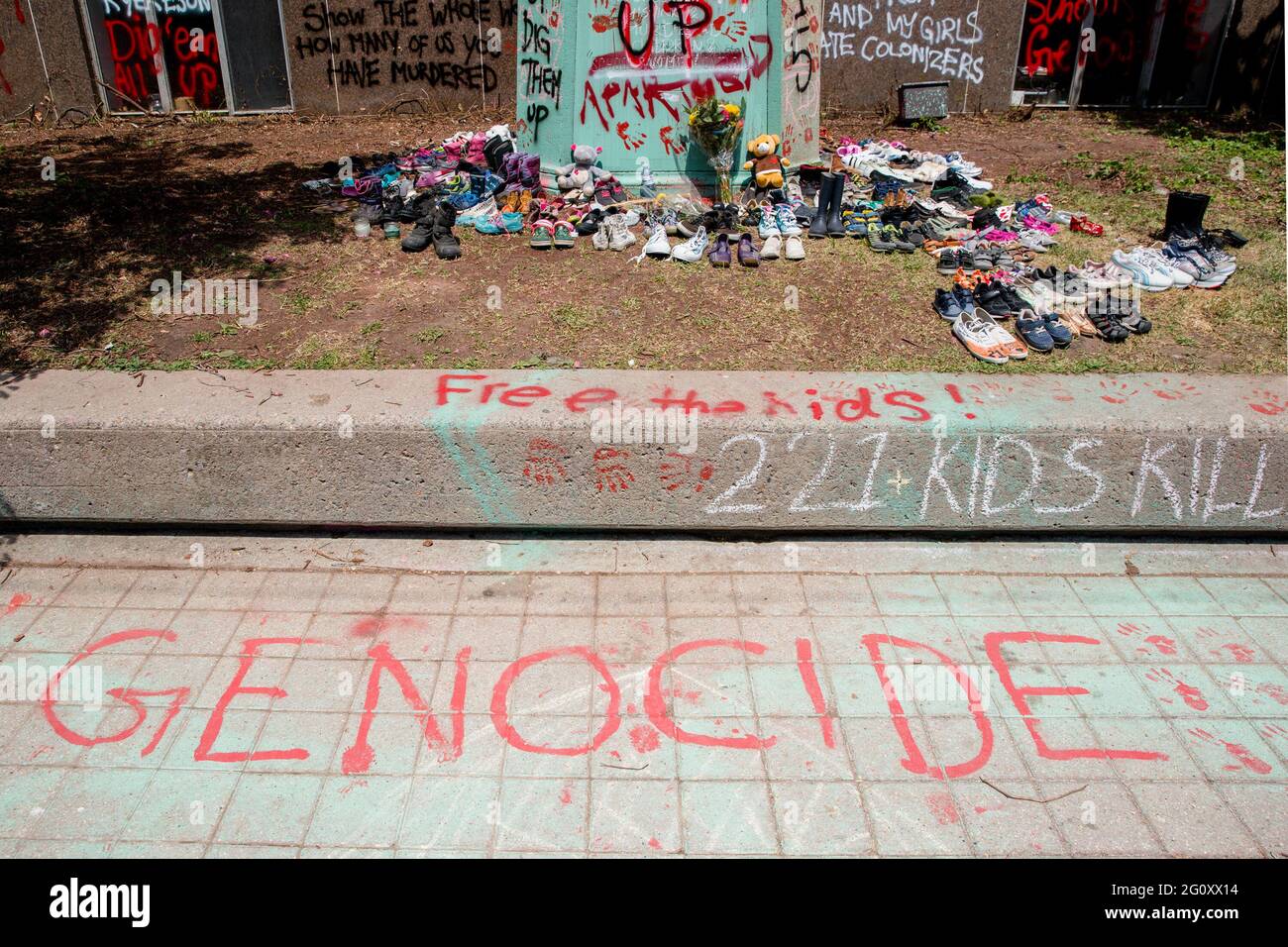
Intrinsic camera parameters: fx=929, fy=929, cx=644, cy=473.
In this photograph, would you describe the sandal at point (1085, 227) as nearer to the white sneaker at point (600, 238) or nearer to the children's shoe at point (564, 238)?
the white sneaker at point (600, 238)

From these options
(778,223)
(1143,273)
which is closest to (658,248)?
(778,223)

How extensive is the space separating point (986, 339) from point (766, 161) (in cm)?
303

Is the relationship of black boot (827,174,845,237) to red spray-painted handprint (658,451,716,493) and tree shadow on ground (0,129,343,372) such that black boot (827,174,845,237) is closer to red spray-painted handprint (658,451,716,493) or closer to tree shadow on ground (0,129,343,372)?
red spray-painted handprint (658,451,716,493)

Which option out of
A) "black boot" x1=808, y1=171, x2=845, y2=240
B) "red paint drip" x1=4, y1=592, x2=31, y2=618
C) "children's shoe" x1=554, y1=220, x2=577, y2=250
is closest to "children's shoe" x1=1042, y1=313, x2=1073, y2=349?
"black boot" x1=808, y1=171, x2=845, y2=240

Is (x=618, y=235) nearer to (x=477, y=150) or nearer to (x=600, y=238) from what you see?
(x=600, y=238)

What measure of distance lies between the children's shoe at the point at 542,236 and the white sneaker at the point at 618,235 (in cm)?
44

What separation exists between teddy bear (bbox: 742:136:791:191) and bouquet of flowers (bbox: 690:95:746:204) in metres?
0.19

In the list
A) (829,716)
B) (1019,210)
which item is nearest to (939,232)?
(1019,210)

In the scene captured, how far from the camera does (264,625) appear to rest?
15.0 feet

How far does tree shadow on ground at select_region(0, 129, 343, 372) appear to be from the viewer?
5992 mm

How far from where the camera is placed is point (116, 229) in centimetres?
714

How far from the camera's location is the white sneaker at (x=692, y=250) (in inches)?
269

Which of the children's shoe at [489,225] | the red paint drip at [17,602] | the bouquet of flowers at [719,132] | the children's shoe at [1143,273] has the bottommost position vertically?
the red paint drip at [17,602]

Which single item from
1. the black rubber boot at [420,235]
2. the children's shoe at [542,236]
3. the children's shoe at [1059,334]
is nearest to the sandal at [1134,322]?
the children's shoe at [1059,334]
